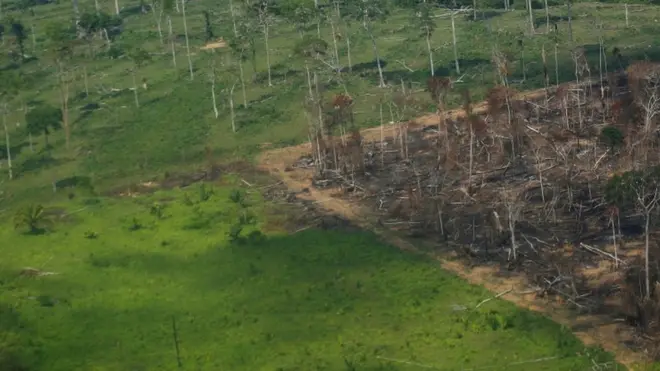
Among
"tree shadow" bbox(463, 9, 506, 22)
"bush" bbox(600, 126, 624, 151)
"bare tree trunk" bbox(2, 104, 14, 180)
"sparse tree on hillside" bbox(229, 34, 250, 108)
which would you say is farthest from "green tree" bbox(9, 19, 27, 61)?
"bush" bbox(600, 126, 624, 151)

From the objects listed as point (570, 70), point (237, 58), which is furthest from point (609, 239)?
point (237, 58)

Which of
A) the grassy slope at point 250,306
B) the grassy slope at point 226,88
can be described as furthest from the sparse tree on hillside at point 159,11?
the grassy slope at point 250,306

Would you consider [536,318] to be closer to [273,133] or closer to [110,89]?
[273,133]

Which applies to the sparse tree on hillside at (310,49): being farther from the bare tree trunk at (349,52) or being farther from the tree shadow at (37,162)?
the tree shadow at (37,162)

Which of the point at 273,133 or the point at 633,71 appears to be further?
the point at 273,133

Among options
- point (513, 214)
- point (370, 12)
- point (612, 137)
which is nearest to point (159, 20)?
point (370, 12)

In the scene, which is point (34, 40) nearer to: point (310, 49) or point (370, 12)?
point (370, 12)
